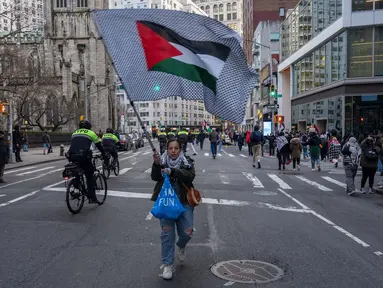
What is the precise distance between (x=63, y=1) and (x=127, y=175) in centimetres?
7079

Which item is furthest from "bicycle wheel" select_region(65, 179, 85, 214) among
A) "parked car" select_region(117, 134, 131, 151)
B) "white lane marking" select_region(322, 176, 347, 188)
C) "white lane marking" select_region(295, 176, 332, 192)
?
"parked car" select_region(117, 134, 131, 151)

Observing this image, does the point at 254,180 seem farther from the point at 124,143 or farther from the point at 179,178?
the point at 124,143

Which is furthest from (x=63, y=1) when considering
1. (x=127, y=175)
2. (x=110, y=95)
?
(x=127, y=175)

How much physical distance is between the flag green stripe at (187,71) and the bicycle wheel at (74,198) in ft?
12.8

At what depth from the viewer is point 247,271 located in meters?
5.24

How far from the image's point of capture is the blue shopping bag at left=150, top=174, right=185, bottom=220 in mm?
4871

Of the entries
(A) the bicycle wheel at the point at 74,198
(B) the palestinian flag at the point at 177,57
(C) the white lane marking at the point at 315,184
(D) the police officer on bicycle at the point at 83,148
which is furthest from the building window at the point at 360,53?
(B) the palestinian flag at the point at 177,57

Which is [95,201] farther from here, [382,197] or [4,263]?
[382,197]

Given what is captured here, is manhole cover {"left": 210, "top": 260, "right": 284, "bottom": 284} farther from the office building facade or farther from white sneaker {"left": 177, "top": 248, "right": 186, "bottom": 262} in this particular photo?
the office building facade

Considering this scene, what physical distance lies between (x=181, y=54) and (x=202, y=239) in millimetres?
2939

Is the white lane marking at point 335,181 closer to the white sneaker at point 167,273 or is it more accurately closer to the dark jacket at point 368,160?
the dark jacket at point 368,160

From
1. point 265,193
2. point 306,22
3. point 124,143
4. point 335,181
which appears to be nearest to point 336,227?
point 265,193

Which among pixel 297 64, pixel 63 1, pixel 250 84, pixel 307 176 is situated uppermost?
pixel 63 1

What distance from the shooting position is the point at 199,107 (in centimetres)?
14788
